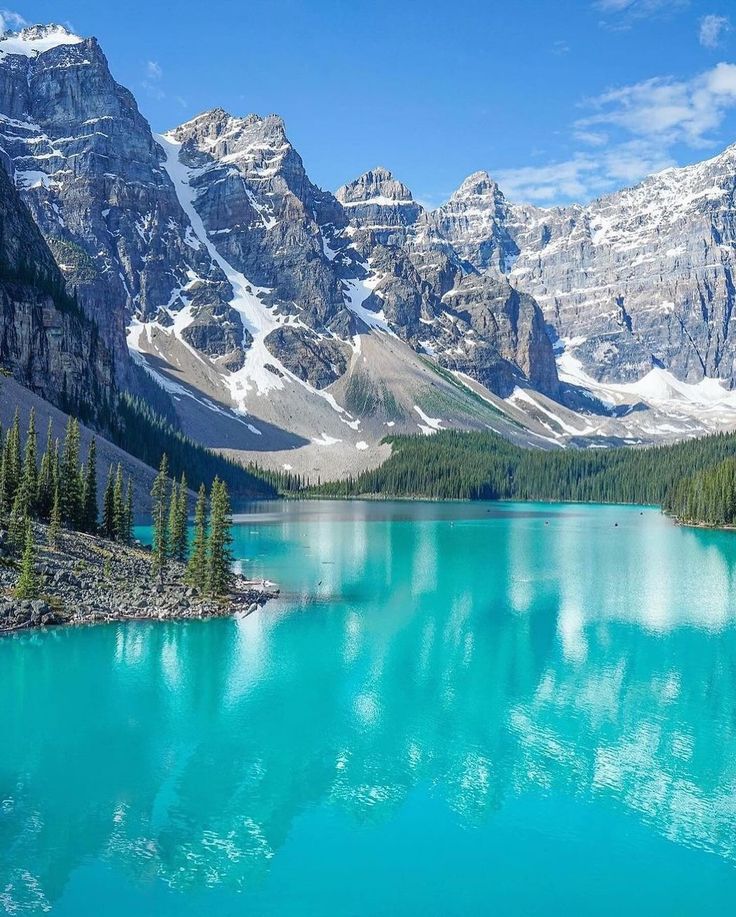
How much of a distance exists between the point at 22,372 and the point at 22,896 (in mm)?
126281

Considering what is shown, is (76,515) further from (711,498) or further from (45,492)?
(711,498)

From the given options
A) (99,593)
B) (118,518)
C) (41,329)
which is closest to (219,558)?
(99,593)

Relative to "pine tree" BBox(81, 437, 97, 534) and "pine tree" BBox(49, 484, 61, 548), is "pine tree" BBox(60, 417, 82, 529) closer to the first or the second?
"pine tree" BBox(81, 437, 97, 534)

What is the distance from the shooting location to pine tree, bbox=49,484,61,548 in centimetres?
6575

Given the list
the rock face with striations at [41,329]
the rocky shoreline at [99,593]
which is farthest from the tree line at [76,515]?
the rock face with striations at [41,329]

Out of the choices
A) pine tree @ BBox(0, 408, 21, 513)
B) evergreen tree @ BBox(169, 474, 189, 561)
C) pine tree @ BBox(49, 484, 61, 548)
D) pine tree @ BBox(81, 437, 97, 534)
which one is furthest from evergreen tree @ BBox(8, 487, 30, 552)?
evergreen tree @ BBox(169, 474, 189, 561)

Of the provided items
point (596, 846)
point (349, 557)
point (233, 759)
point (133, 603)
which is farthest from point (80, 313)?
point (596, 846)

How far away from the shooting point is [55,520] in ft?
229

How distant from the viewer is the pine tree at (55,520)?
6575 cm

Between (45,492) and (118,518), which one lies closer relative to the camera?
(45,492)

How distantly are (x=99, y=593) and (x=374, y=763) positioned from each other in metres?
31.3

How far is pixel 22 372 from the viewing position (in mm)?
137000

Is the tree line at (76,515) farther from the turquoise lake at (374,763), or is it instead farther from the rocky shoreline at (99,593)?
the turquoise lake at (374,763)

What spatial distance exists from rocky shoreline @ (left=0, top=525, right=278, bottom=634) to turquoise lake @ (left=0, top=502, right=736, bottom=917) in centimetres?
172
